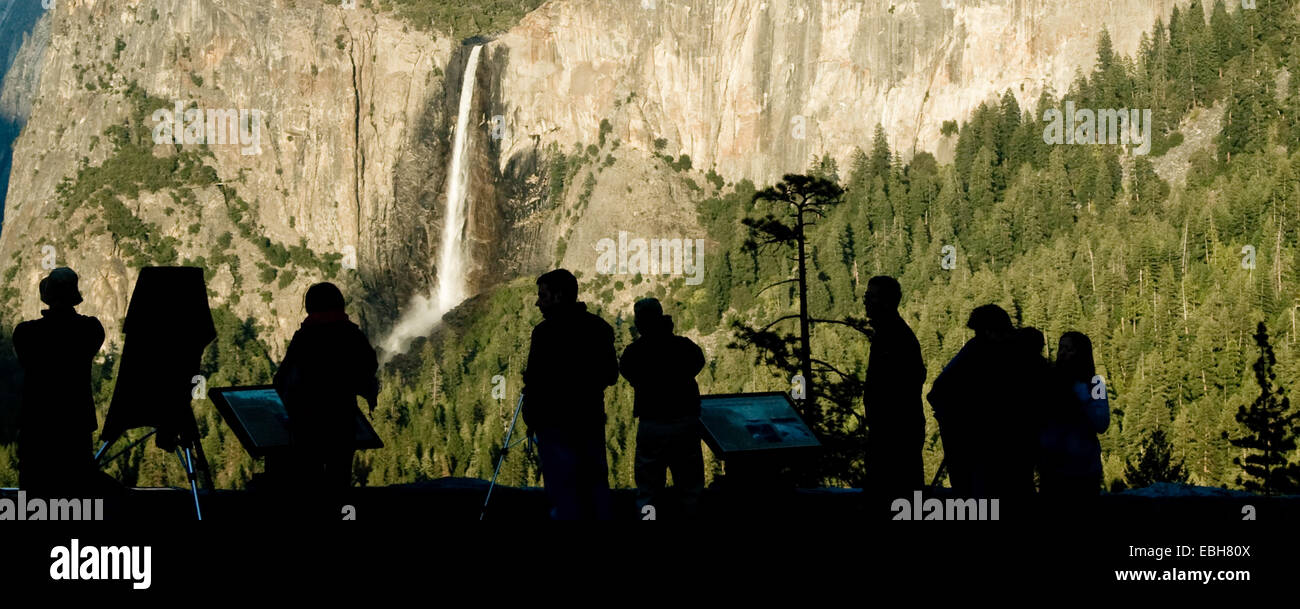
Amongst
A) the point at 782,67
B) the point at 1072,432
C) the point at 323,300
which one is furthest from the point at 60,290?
the point at 782,67

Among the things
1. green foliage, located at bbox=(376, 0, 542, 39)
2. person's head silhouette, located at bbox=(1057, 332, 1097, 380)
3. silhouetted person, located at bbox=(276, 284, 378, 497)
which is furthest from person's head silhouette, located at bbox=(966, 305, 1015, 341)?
green foliage, located at bbox=(376, 0, 542, 39)

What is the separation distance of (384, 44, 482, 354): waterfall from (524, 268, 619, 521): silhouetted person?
127341 mm

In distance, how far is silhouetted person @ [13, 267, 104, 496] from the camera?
11211 mm

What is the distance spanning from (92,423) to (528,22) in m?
131

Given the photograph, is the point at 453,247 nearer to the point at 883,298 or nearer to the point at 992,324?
the point at 883,298

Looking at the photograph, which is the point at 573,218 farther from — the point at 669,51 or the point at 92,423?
the point at 92,423

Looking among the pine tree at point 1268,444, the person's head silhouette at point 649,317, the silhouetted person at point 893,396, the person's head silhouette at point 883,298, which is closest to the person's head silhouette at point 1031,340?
the silhouetted person at point 893,396

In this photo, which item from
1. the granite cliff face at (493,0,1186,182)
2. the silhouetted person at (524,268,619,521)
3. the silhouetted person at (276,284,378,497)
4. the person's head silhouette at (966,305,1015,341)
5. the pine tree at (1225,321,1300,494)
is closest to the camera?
the person's head silhouette at (966,305,1015,341)

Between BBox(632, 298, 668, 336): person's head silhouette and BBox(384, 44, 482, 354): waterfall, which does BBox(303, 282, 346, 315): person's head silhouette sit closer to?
BBox(632, 298, 668, 336): person's head silhouette

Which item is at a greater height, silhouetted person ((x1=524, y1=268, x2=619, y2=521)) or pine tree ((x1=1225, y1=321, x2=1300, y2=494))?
silhouetted person ((x1=524, y1=268, x2=619, y2=521))

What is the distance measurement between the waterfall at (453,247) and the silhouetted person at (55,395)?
414 ft

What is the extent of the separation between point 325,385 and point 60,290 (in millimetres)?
2569
